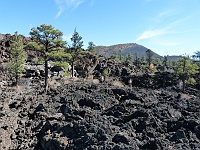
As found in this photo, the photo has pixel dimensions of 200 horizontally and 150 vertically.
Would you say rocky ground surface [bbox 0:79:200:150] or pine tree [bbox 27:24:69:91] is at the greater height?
pine tree [bbox 27:24:69:91]

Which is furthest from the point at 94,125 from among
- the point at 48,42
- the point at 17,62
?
the point at 17,62

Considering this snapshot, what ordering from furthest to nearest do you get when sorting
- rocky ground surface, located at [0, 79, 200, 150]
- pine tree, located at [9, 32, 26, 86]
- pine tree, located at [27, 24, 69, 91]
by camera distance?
pine tree, located at [9, 32, 26, 86]
pine tree, located at [27, 24, 69, 91]
rocky ground surface, located at [0, 79, 200, 150]

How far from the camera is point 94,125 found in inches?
527

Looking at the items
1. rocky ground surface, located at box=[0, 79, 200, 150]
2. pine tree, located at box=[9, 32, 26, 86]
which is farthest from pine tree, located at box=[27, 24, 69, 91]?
pine tree, located at box=[9, 32, 26, 86]

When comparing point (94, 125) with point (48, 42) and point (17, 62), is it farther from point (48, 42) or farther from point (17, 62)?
point (17, 62)

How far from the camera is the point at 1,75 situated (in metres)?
47.5

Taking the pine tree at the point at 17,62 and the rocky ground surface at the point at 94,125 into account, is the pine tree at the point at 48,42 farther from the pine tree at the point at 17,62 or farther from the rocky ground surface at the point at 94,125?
the pine tree at the point at 17,62

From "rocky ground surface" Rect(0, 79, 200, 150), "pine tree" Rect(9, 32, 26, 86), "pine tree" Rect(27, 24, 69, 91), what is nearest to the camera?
"rocky ground surface" Rect(0, 79, 200, 150)

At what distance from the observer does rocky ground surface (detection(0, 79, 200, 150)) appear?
11711 mm

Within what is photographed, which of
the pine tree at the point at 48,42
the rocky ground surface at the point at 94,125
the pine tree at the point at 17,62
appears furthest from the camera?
the pine tree at the point at 17,62

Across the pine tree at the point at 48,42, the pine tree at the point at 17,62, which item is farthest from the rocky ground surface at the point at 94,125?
the pine tree at the point at 17,62

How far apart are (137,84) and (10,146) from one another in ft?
146

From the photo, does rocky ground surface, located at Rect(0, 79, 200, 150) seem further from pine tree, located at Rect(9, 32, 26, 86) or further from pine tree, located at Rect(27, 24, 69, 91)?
pine tree, located at Rect(9, 32, 26, 86)

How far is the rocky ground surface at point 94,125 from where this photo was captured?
1171 cm
